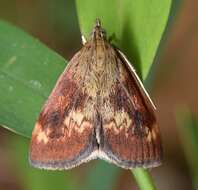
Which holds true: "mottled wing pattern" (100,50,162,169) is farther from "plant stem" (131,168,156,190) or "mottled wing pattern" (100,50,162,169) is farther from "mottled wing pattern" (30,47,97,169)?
"plant stem" (131,168,156,190)

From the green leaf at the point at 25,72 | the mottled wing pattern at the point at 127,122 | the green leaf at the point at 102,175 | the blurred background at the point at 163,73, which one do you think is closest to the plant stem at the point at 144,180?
the mottled wing pattern at the point at 127,122

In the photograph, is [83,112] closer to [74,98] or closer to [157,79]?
[74,98]

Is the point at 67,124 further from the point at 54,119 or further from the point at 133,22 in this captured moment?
the point at 133,22

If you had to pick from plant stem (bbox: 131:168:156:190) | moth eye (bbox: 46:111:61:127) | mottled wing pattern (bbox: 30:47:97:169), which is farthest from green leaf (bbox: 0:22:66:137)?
plant stem (bbox: 131:168:156:190)

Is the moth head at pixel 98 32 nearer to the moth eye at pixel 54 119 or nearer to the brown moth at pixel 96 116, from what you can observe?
the brown moth at pixel 96 116

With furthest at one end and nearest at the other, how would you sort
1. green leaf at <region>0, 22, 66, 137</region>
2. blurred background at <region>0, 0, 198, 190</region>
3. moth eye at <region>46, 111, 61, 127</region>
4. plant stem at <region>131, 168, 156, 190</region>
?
blurred background at <region>0, 0, 198, 190</region> < moth eye at <region>46, 111, 61, 127</region> < green leaf at <region>0, 22, 66, 137</region> < plant stem at <region>131, 168, 156, 190</region>

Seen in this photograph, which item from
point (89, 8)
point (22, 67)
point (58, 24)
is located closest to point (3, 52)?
point (22, 67)
